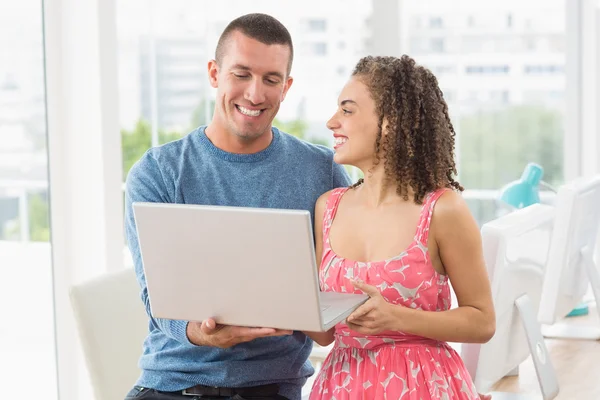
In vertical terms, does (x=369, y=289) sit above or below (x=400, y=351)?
above

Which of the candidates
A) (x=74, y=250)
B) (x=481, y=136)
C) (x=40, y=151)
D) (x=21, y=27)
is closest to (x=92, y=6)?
(x=21, y=27)

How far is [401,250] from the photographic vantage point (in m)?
1.65

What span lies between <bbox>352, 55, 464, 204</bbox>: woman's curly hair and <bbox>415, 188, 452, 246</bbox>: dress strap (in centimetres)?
2

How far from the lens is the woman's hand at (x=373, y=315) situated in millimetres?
1524

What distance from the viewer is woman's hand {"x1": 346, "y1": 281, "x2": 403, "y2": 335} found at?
5.00ft

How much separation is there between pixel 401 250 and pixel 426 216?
8cm

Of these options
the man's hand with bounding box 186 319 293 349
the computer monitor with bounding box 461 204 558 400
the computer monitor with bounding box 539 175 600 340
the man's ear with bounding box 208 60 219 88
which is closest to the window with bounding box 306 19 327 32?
the computer monitor with bounding box 539 175 600 340

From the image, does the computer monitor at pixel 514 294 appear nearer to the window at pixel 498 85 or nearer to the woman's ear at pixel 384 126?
the woman's ear at pixel 384 126

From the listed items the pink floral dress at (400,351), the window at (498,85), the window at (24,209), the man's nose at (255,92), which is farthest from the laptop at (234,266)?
the window at (498,85)

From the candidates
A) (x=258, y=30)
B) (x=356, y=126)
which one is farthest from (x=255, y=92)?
(x=356, y=126)

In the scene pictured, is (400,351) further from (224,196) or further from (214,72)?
(214,72)

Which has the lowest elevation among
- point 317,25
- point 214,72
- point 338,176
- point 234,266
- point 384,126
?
point 234,266

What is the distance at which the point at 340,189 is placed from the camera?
6.06ft

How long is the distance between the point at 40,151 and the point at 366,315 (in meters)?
1.55
